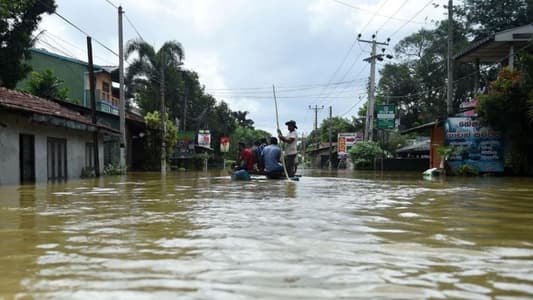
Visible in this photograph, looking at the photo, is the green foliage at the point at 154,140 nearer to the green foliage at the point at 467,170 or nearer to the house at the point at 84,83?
the house at the point at 84,83

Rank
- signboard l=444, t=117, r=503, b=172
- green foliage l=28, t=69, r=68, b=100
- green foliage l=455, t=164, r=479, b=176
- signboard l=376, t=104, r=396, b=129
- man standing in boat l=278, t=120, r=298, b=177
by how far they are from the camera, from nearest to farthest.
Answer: man standing in boat l=278, t=120, r=298, b=177 → green foliage l=455, t=164, r=479, b=176 → signboard l=444, t=117, r=503, b=172 → green foliage l=28, t=69, r=68, b=100 → signboard l=376, t=104, r=396, b=129

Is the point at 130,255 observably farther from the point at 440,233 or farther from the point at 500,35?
the point at 500,35

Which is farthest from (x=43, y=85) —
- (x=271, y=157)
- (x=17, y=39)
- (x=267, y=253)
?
(x=267, y=253)

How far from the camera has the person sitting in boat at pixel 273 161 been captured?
15086 mm

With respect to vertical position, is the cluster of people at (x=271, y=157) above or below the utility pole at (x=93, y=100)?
below

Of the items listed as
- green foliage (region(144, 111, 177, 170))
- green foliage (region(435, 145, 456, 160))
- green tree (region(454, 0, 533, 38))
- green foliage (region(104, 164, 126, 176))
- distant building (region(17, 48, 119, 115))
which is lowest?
green foliage (region(104, 164, 126, 176))

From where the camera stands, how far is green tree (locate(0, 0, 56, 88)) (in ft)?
84.0

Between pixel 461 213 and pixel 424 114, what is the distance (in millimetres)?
43006

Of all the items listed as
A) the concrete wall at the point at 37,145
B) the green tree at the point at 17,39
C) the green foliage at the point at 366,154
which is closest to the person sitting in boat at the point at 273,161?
the concrete wall at the point at 37,145

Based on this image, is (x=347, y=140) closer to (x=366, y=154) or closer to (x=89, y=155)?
(x=366, y=154)

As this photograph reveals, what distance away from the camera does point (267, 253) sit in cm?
411

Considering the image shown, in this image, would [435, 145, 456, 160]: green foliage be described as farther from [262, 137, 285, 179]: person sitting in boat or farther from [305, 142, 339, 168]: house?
[305, 142, 339, 168]: house

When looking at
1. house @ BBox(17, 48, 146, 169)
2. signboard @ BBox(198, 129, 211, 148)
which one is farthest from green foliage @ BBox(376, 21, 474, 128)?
house @ BBox(17, 48, 146, 169)

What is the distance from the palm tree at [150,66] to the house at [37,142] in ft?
59.0
